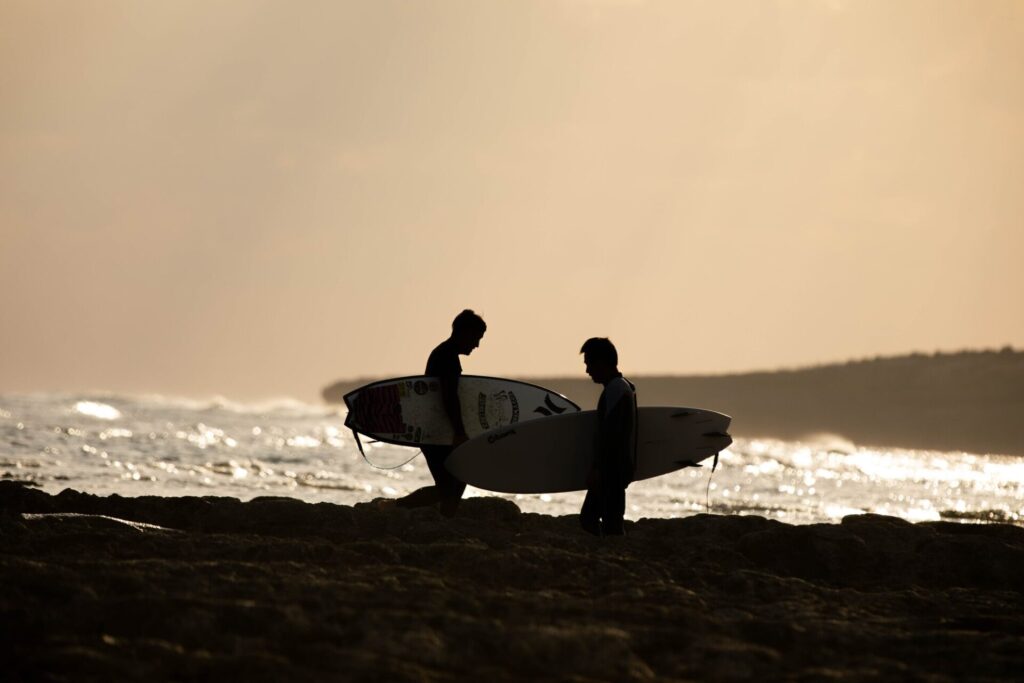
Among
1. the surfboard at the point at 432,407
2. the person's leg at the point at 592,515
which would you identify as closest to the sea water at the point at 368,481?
the surfboard at the point at 432,407

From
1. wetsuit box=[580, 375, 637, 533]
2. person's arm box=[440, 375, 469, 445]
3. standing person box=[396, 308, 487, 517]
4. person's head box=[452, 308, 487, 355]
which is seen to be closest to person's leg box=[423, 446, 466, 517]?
standing person box=[396, 308, 487, 517]

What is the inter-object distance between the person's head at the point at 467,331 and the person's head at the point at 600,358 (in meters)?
1.14

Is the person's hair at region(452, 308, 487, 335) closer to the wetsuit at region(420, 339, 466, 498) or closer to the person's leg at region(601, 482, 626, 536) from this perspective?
the wetsuit at region(420, 339, 466, 498)

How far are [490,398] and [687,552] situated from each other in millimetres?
3650

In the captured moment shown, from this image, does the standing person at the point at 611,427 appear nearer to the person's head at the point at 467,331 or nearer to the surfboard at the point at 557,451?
the person's head at the point at 467,331

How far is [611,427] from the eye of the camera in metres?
7.39

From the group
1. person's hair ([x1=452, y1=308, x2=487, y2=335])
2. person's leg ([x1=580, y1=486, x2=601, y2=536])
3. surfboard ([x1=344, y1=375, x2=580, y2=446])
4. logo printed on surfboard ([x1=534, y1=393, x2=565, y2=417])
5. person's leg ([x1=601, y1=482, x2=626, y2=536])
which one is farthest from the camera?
logo printed on surfboard ([x1=534, y1=393, x2=565, y2=417])

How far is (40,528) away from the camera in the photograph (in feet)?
22.4

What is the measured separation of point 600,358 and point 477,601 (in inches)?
104

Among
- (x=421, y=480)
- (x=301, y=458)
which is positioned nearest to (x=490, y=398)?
(x=421, y=480)

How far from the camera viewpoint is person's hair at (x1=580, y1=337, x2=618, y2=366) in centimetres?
744

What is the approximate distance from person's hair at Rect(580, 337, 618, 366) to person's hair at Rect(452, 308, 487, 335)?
1.14 meters

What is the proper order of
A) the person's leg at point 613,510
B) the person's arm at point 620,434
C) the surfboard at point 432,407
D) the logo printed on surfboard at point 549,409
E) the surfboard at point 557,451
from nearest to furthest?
the person's arm at point 620,434, the person's leg at point 613,510, the surfboard at point 557,451, the surfboard at point 432,407, the logo printed on surfboard at point 549,409

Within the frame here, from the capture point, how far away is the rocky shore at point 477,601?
14.0 feet
